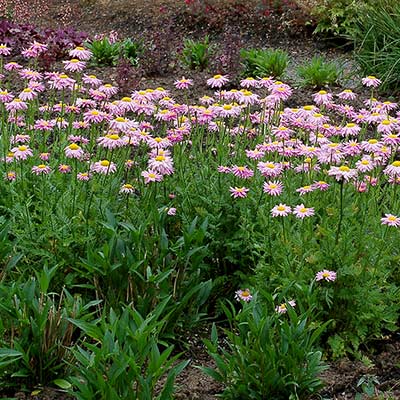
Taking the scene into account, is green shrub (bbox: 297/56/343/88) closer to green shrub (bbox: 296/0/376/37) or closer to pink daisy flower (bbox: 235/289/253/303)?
green shrub (bbox: 296/0/376/37)

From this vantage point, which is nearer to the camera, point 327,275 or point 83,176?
point 327,275

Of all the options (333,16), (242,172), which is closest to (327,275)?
(242,172)

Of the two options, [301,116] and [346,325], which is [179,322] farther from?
[301,116]

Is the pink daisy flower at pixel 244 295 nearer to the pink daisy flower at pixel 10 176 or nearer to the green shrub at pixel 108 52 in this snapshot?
the pink daisy flower at pixel 10 176

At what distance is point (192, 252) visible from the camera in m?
3.48

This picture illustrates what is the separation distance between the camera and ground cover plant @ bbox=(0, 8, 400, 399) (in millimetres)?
2969

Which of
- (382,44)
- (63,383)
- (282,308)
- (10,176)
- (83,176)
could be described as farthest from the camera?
(382,44)

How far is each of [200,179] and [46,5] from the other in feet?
30.3

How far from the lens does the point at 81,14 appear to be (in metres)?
11.8

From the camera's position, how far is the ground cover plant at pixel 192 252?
2969 mm

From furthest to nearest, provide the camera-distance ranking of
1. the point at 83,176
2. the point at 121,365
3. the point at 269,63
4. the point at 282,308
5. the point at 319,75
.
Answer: the point at 269,63
the point at 319,75
the point at 83,176
the point at 282,308
the point at 121,365

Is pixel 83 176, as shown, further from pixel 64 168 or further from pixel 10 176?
pixel 10 176

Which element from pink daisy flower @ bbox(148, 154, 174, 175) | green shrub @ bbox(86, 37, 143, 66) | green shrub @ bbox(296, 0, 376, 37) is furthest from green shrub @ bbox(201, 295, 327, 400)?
green shrub @ bbox(296, 0, 376, 37)

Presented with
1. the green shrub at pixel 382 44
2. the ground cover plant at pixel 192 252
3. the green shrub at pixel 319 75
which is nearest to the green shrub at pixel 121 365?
the ground cover plant at pixel 192 252
